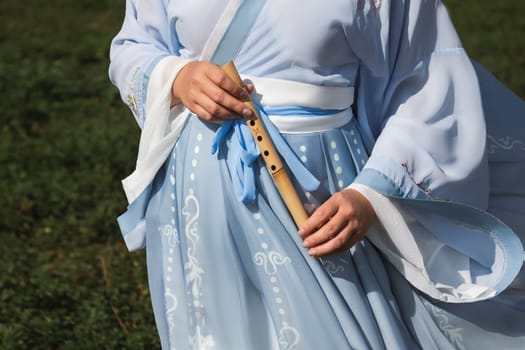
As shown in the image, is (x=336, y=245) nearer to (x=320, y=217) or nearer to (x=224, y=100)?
(x=320, y=217)

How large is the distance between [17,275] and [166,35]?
2.16 meters

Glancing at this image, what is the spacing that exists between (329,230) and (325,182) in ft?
0.55

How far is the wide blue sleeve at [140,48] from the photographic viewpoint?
8.87 ft

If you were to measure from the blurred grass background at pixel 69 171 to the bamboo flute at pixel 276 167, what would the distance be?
1.63m

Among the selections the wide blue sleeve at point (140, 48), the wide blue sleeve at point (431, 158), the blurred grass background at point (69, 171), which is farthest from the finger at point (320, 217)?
the blurred grass background at point (69, 171)

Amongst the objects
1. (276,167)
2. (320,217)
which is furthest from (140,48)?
(320,217)

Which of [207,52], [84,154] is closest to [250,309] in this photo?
[207,52]

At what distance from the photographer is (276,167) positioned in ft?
8.18

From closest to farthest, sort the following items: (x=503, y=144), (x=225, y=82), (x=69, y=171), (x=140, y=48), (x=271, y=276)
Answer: (x=225, y=82) → (x=271, y=276) → (x=140, y=48) → (x=503, y=144) → (x=69, y=171)

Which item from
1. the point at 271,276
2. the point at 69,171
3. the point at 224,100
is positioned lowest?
the point at 69,171

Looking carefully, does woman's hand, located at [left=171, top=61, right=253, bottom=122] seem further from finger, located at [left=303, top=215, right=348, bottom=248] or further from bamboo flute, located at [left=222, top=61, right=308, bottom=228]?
finger, located at [left=303, top=215, right=348, bottom=248]

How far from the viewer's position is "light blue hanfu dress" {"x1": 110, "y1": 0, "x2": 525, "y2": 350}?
99.8 inches

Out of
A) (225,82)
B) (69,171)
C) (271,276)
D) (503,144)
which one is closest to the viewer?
(225,82)

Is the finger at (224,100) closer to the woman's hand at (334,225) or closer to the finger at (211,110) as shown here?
the finger at (211,110)
